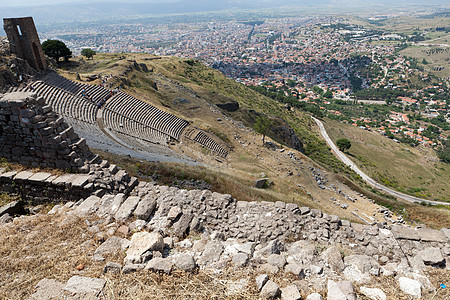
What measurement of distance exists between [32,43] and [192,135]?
19878 millimetres

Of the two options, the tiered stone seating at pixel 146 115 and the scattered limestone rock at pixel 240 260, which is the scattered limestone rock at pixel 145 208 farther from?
the tiered stone seating at pixel 146 115

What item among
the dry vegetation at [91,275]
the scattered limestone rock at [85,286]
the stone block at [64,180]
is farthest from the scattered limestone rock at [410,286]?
the stone block at [64,180]

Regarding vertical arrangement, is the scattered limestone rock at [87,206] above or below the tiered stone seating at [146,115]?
above

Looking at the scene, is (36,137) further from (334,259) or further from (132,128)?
(132,128)

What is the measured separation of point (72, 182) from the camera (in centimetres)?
774

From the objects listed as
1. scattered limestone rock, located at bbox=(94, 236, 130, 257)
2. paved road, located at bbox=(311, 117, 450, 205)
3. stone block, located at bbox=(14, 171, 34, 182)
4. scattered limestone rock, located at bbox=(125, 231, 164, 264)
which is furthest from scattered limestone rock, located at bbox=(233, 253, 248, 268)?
paved road, located at bbox=(311, 117, 450, 205)

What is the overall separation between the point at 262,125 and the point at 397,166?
3353cm

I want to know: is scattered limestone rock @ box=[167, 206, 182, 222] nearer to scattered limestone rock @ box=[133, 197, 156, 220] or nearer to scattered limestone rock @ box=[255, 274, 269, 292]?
scattered limestone rock @ box=[133, 197, 156, 220]

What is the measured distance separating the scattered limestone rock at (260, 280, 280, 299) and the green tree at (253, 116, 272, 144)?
1112 inches

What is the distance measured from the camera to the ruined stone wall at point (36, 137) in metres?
7.76

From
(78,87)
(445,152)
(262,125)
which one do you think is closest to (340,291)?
(78,87)

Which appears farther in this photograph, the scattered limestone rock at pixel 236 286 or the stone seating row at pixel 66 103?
the stone seating row at pixel 66 103

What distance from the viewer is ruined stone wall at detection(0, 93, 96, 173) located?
7762mm

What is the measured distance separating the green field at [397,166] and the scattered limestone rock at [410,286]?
41.6 m
